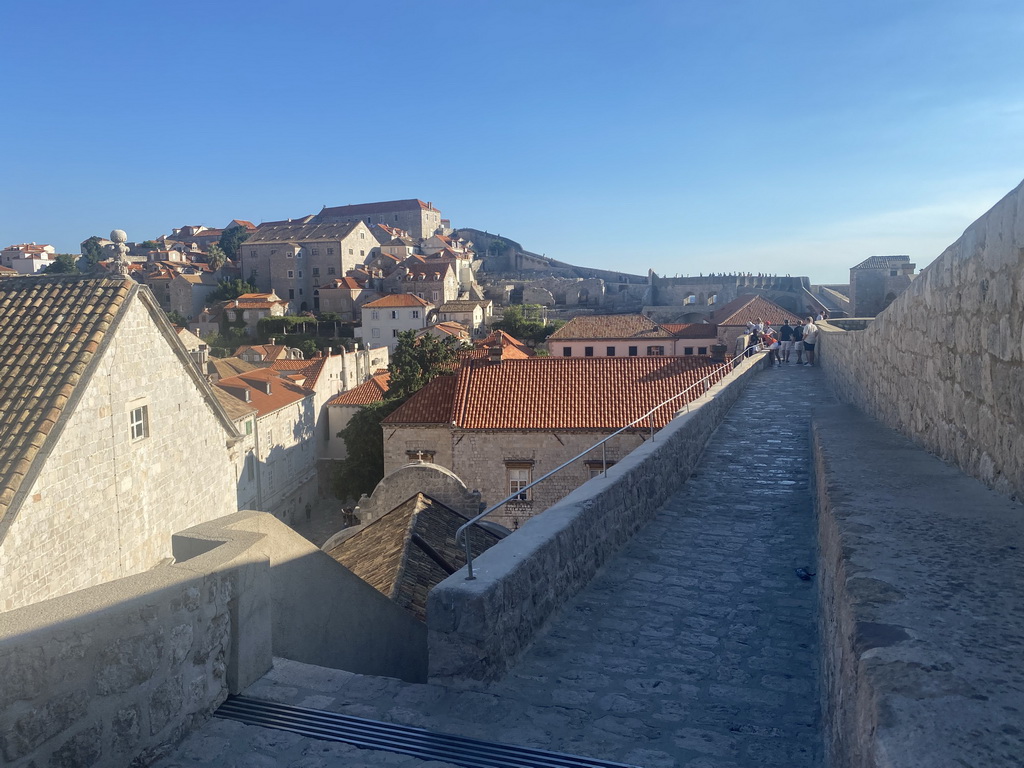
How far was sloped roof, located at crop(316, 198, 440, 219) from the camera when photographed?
125312 mm

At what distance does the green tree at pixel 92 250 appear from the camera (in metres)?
101

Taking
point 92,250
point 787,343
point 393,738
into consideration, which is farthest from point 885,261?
point 92,250

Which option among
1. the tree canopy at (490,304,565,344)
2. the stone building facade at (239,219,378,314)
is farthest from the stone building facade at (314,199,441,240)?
the tree canopy at (490,304,565,344)

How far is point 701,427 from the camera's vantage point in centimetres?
891

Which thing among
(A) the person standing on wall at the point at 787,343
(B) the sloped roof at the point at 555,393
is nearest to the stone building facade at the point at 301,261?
(B) the sloped roof at the point at 555,393

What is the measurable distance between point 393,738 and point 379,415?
1101 inches

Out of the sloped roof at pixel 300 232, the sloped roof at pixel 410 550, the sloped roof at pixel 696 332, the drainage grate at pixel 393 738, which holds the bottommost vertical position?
the sloped roof at pixel 410 550

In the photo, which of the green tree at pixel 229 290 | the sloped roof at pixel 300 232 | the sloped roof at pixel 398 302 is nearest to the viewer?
the sloped roof at pixel 398 302

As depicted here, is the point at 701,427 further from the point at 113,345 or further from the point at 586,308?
the point at 586,308

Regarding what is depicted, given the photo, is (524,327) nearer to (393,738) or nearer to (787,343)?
(787,343)

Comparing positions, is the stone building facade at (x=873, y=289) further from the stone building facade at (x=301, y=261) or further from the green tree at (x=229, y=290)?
the green tree at (x=229, y=290)

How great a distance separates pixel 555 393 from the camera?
23062 mm

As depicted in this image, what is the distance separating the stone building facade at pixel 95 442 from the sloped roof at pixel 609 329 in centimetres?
3860

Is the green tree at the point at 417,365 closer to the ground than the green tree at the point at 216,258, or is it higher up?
closer to the ground
